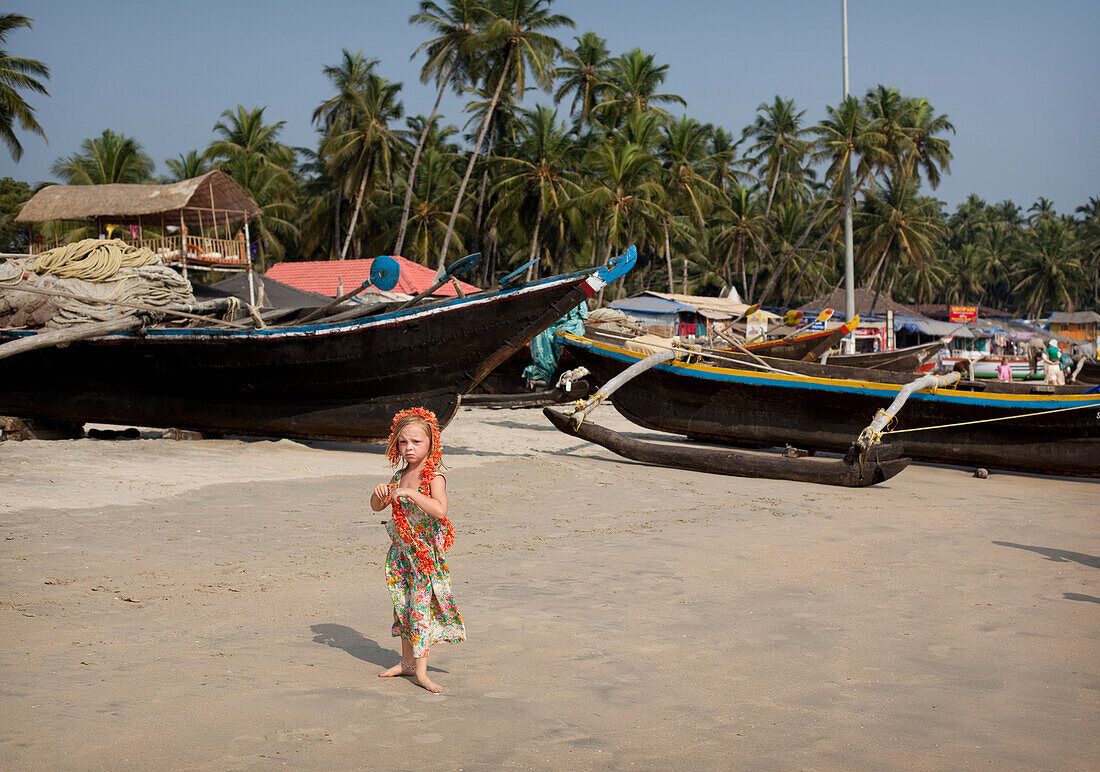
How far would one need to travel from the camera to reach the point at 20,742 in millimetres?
2930

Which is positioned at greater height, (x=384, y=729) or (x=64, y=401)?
(x=64, y=401)

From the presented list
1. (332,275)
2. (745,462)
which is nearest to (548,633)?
(745,462)

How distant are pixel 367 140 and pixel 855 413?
30.9 m

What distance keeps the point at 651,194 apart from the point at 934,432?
94.1ft

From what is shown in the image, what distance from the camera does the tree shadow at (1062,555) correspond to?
253 inches

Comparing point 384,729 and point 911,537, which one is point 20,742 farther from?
point 911,537

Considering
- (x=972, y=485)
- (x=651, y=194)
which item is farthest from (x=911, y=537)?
(x=651, y=194)

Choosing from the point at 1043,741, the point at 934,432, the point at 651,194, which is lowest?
the point at 1043,741

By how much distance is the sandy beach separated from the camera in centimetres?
314

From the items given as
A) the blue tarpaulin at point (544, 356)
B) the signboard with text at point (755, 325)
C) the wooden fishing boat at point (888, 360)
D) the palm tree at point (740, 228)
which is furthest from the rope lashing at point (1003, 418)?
the palm tree at point (740, 228)

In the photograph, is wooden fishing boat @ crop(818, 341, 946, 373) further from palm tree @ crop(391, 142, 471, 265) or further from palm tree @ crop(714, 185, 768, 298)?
palm tree @ crop(714, 185, 768, 298)

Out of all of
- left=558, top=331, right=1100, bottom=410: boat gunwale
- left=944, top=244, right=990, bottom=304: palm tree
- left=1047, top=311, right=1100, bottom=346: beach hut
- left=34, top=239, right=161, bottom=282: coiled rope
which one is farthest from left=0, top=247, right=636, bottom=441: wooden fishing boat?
left=944, top=244, right=990, bottom=304: palm tree

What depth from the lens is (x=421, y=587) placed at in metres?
3.76

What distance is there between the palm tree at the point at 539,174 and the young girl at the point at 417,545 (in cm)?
3409
